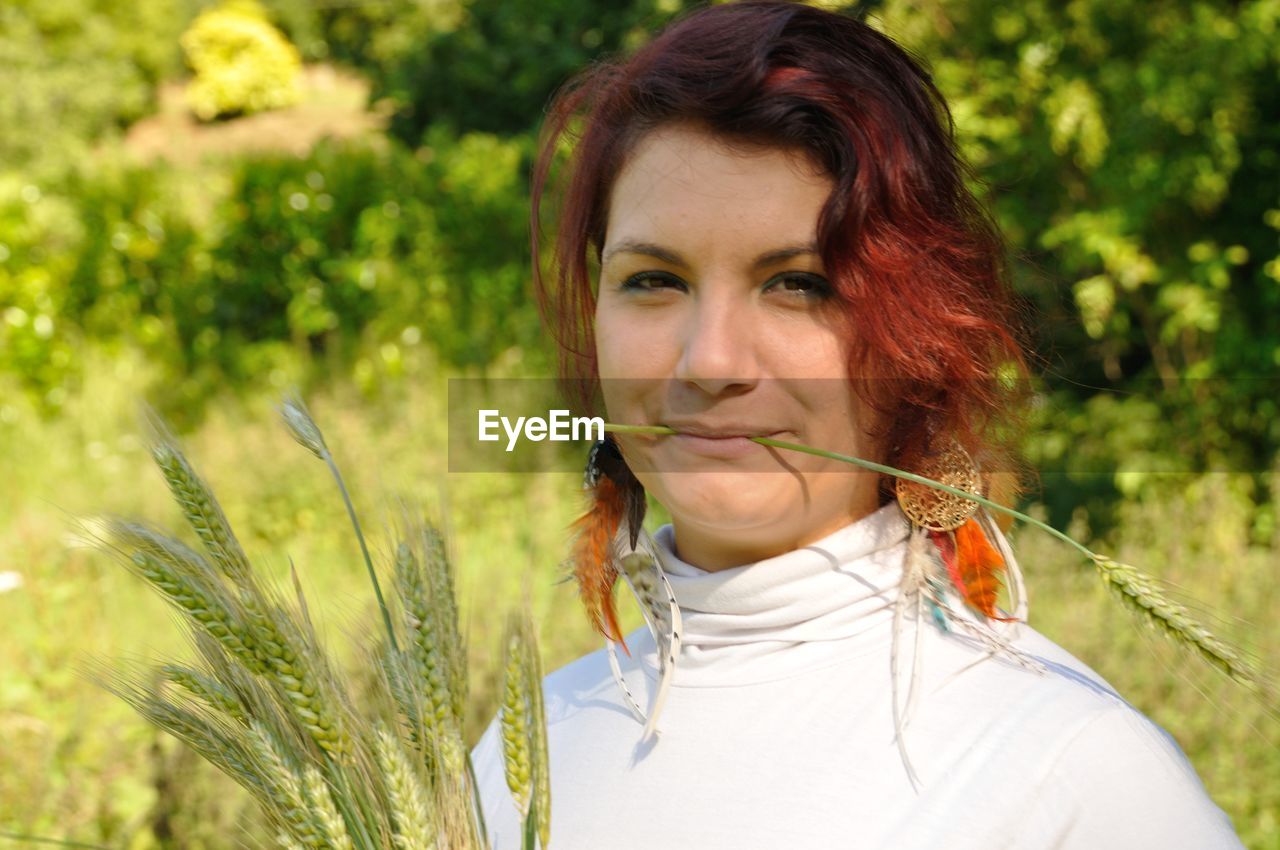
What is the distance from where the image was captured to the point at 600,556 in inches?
63.6

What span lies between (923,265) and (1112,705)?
1.63 ft

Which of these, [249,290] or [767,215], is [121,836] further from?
[249,290]

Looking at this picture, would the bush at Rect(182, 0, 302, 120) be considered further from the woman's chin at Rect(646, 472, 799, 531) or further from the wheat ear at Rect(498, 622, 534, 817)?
the wheat ear at Rect(498, 622, 534, 817)

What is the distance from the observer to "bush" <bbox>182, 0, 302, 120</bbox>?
1652 cm

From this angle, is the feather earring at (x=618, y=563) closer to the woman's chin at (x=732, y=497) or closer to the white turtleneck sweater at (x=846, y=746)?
the white turtleneck sweater at (x=846, y=746)

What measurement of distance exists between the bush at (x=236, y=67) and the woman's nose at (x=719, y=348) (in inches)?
659

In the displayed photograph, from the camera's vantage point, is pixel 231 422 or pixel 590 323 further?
pixel 231 422

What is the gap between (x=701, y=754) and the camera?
134 centimetres

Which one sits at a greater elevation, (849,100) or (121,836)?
(849,100)

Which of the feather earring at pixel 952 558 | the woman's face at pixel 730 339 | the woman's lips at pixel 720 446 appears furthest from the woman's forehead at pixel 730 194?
the feather earring at pixel 952 558

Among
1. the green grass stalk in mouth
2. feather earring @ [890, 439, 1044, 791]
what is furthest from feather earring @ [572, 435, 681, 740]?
the green grass stalk in mouth

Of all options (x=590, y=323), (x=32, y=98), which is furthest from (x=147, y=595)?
(x=32, y=98)

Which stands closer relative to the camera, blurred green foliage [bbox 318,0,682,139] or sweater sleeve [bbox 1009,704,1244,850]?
sweater sleeve [bbox 1009,704,1244,850]

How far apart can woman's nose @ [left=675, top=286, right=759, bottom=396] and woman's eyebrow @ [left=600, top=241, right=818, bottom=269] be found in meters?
0.05
